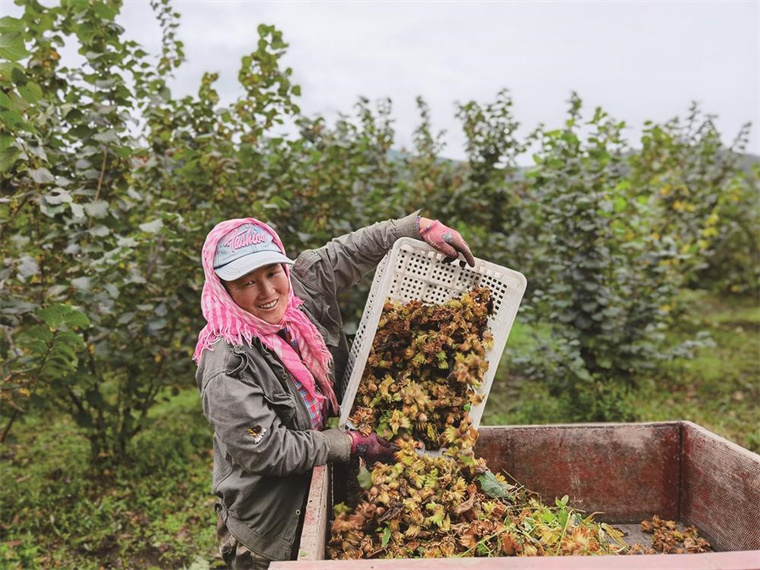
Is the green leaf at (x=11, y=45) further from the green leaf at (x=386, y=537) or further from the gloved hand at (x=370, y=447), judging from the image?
the green leaf at (x=386, y=537)

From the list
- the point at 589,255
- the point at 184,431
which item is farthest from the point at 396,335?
the point at 184,431

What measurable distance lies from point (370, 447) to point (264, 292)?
0.70 metres

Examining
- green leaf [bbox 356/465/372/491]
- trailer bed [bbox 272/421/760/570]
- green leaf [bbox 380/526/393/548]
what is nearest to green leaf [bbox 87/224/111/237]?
trailer bed [bbox 272/421/760/570]

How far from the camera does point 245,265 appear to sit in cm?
200

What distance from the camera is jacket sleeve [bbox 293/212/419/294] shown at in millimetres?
2502

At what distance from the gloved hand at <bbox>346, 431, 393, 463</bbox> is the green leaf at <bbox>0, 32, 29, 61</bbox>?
2.09m

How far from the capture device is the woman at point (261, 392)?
1.92 m

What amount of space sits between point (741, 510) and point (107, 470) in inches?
161

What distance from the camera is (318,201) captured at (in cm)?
464

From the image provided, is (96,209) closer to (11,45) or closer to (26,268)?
(26,268)

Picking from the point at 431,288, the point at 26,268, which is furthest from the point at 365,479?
the point at 26,268

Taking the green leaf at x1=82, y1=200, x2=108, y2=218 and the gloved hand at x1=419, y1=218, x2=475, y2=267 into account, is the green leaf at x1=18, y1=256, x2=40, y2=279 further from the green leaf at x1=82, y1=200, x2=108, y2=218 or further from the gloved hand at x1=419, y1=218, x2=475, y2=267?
the gloved hand at x1=419, y1=218, x2=475, y2=267

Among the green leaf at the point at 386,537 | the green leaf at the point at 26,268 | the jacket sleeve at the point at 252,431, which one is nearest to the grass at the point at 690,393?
the green leaf at the point at 386,537

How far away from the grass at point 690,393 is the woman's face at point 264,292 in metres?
3.46
